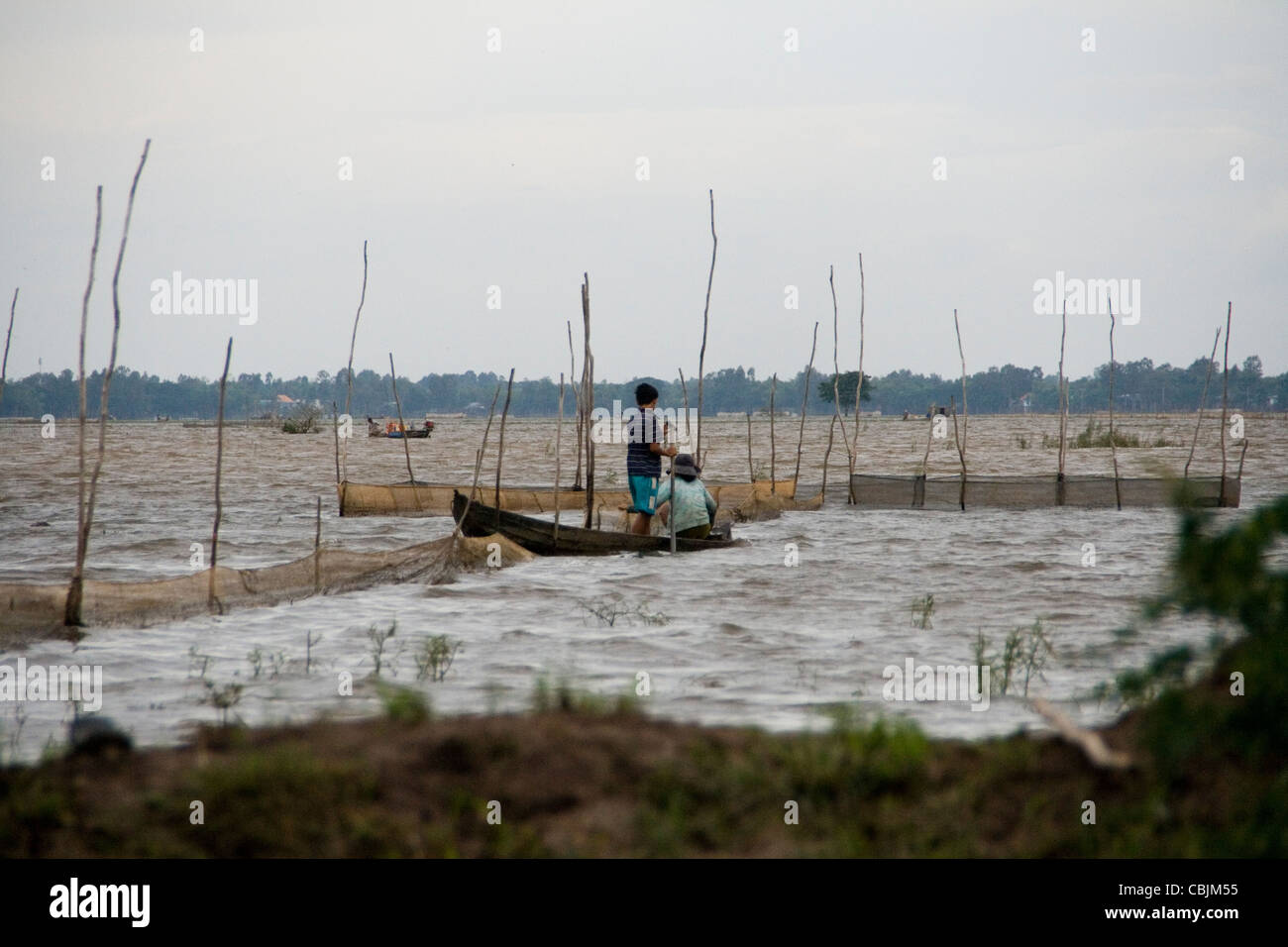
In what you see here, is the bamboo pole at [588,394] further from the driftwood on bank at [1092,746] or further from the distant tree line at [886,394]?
the distant tree line at [886,394]

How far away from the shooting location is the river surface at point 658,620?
202 inches

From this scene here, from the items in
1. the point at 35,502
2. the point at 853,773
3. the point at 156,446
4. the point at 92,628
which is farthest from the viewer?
the point at 156,446

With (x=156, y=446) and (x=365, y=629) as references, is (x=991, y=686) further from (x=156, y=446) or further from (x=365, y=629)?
(x=156, y=446)

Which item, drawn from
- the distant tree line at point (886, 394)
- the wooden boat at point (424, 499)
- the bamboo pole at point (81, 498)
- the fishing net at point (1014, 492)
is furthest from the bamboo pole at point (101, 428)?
the distant tree line at point (886, 394)

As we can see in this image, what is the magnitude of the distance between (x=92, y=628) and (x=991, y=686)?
502 cm

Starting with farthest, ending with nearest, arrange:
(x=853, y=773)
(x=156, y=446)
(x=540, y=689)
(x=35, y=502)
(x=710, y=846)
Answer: (x=156, y=446), (x=35, y=502), (x=540, y=689), (x=853, y=773), (x=710, y=846)

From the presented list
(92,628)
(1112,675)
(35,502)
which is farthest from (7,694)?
(35,502)

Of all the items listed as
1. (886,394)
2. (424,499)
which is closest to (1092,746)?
(424,499)

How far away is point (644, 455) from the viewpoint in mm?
10305

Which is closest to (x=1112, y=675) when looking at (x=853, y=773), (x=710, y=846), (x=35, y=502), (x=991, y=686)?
(x=991, y=686)

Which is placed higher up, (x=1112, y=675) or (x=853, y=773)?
(x=853, y=773)
